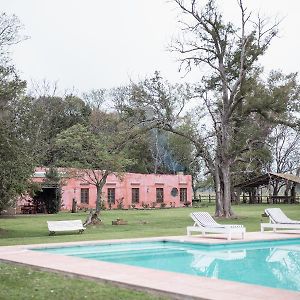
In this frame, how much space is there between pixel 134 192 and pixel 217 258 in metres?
35.6

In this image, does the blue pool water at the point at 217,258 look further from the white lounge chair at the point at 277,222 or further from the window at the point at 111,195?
the window at the point at 111,195

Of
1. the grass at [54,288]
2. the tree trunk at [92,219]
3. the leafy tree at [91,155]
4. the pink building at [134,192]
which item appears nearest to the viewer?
the grass at [54,288]

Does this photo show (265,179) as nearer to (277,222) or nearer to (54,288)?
(277,222)

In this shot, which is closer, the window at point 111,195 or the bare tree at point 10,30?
the bare tree at point 10,30

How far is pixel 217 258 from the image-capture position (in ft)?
41.8

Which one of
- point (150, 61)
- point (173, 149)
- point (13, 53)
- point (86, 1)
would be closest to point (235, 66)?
→ point (150, 61)

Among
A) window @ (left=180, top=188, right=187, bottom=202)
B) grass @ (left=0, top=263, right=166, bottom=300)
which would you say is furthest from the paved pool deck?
window @ (left=180, top=188, right=187, bottom=202)

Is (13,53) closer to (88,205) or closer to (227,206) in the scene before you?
(227,206)

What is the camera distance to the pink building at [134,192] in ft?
143

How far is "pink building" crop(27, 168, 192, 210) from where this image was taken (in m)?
43.5

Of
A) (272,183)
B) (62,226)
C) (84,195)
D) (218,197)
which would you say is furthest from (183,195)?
(62,226)

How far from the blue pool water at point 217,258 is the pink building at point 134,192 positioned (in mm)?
26458

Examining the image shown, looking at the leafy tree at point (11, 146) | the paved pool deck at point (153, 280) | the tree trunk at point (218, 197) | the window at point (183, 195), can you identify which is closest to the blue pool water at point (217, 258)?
the paved pool deck at point (153, 280)

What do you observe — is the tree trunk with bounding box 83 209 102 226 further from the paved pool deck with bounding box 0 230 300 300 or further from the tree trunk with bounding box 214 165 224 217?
the paved pool deck with bounding box 0 230 300 300
